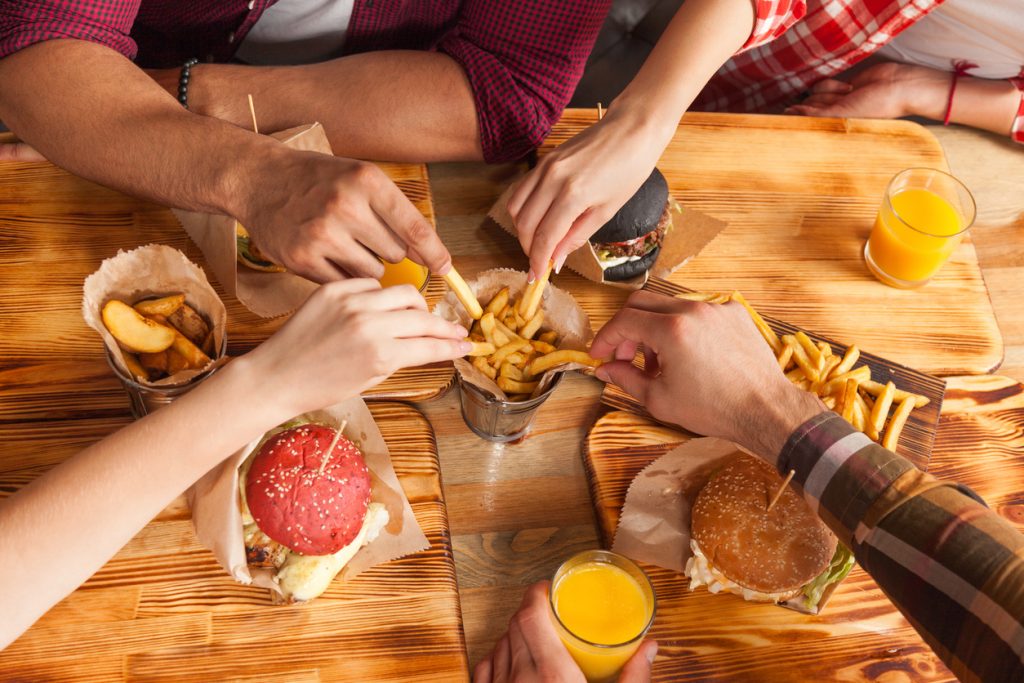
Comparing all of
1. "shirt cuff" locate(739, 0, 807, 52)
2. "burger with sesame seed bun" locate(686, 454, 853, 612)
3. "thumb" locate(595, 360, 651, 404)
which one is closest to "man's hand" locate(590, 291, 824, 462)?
"thumb" locate(595, 360, 651, 404)

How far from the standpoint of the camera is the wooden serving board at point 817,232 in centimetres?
193

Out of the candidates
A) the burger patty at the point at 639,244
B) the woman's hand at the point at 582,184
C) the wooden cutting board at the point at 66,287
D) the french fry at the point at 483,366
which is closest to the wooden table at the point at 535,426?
the wooden cutting board at the point at 66,287

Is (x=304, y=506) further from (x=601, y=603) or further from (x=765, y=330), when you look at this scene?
(x=765, y=330)

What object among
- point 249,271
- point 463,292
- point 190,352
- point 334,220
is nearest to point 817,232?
point 463,292

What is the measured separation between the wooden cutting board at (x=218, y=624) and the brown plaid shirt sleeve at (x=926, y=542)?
2.15 feet

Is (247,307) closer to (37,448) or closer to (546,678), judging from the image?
(37,448)

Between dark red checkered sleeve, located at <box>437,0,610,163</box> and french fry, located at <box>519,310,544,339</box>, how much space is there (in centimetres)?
54

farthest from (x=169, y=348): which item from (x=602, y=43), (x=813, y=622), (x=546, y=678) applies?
(x=602, y=43)

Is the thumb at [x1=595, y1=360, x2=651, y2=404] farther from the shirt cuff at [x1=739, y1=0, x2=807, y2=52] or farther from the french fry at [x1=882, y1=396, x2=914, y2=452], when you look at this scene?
the shirt cuff at [x1=739, y1=0, x2=807, y2=52]

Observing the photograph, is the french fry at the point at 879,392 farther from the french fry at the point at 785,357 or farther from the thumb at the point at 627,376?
the thumb at the point at 627,376

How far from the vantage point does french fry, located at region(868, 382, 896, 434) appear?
1.67m

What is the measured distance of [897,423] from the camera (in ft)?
5.50

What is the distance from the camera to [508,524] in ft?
5.31

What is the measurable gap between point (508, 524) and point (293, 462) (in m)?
0.45
